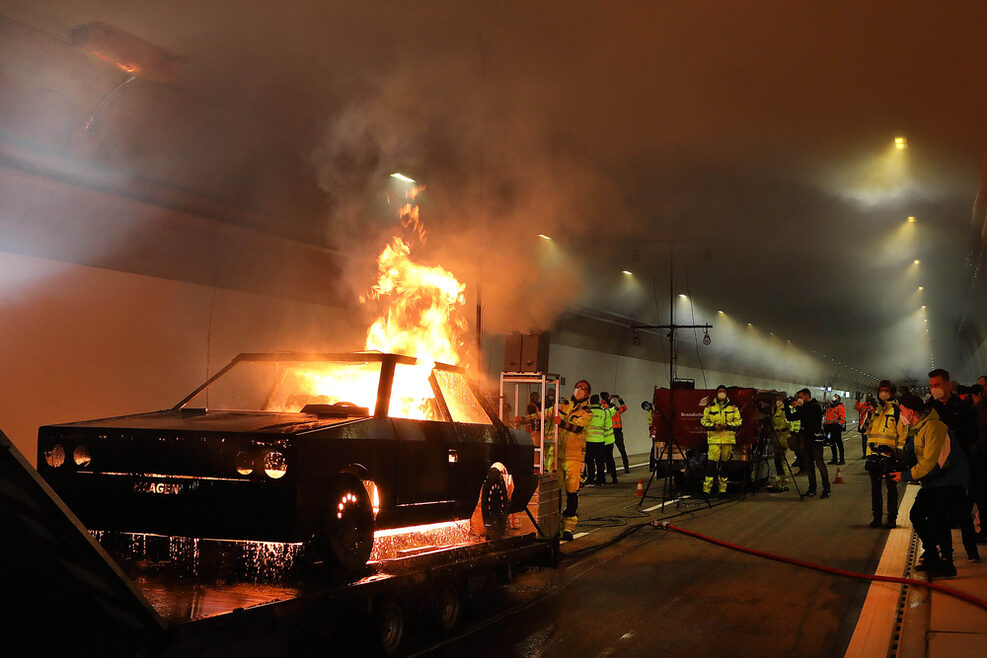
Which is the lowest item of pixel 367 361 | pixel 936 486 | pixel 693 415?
pixel 936 486

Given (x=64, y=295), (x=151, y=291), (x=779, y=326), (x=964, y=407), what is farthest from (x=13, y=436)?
(x=779, y=326)

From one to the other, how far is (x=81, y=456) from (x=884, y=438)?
10.5 metres

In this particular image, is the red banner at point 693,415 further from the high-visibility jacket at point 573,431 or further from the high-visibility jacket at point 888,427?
the high-visibility jacket at point 573,431

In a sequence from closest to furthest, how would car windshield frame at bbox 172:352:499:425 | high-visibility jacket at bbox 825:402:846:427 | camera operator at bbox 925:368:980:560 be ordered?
car windshield frame at bbox 172:352:499:425 → camera operator at bbox 925:368:980:560 → high-visibility jacket at bbox 825:402:846:427

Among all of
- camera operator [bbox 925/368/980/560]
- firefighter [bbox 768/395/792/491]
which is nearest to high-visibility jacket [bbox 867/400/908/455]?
camera operator [bbox 925/368/980/560]

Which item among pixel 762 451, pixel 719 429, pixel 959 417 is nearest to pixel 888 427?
pixel 959 417

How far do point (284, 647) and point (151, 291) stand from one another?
8.09 m

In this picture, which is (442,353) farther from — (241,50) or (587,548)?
(241,50)

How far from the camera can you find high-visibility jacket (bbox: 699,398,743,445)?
666 inches

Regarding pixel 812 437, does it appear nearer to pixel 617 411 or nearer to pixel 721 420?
pixel 721 420

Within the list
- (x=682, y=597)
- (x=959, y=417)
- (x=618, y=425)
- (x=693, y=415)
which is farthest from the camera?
(x=618, y=425)

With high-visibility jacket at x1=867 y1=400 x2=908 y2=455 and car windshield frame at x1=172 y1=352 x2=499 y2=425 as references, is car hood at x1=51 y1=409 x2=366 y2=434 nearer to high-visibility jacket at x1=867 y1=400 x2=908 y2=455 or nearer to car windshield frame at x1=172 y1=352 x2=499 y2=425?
car windshield frame at x1=172 y1=352 x2=499 y2=425

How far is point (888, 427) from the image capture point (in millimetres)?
12328

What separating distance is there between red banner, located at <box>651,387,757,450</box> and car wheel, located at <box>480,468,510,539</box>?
11.1 metres
